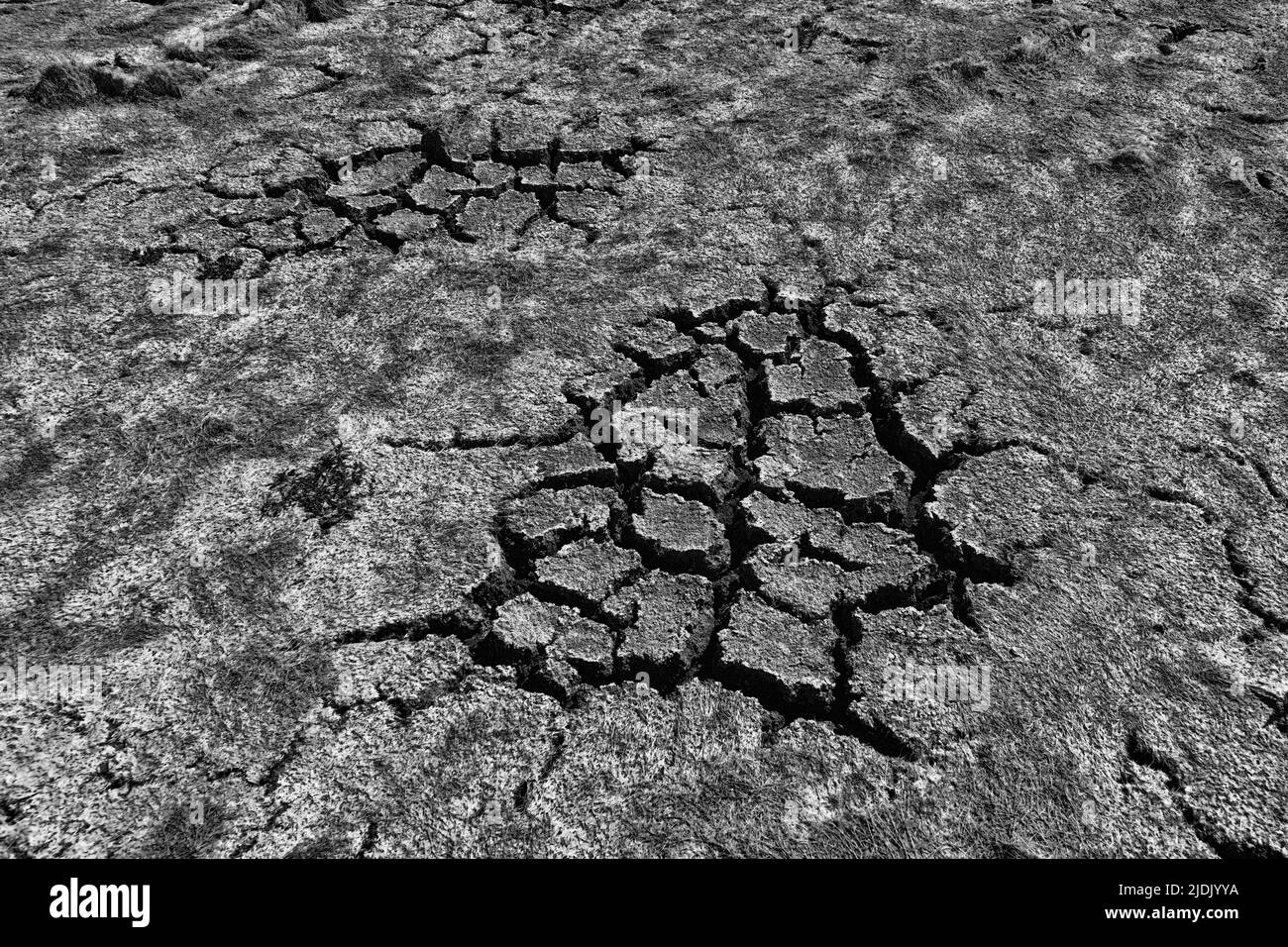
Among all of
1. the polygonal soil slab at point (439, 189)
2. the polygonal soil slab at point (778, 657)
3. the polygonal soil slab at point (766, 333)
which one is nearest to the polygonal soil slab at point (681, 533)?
the polygonal soil slab at point (778, 657)

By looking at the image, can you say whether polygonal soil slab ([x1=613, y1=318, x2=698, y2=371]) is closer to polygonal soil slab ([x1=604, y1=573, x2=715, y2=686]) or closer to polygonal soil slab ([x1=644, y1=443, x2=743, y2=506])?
polygonal soil slab ([x1=644, y1=443, x2=743, y2=506])

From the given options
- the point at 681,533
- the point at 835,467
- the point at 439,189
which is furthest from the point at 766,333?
the point at 439,189

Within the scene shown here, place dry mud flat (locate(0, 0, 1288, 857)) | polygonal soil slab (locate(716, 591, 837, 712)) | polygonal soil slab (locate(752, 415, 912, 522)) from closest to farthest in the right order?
dry mud flat (locate(0, 0, 1288, 857)) < polygonal soil slab (locate(716, 591, 837, 712)) < polygonal soil slab (locate(752, 415, 912, 522))

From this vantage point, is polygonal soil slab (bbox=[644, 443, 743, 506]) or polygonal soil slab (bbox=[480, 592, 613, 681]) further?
polygonal soil slab (bbox=[644, 443, 743, 506])

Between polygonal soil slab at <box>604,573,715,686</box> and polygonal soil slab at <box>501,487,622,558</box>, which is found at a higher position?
polygonal soil slab at <box>501,487,622,558</box>

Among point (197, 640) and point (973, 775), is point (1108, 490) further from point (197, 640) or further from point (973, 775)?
point (197, 640)

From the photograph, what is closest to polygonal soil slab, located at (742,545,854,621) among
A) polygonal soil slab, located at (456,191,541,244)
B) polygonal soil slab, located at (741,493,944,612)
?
polygonal soil slab, located at (741,493,944,612)

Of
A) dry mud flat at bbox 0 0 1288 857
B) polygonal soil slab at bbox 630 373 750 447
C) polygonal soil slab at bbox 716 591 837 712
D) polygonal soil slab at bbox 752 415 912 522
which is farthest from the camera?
polygonal soil slab at bbox 630 373 750 447
